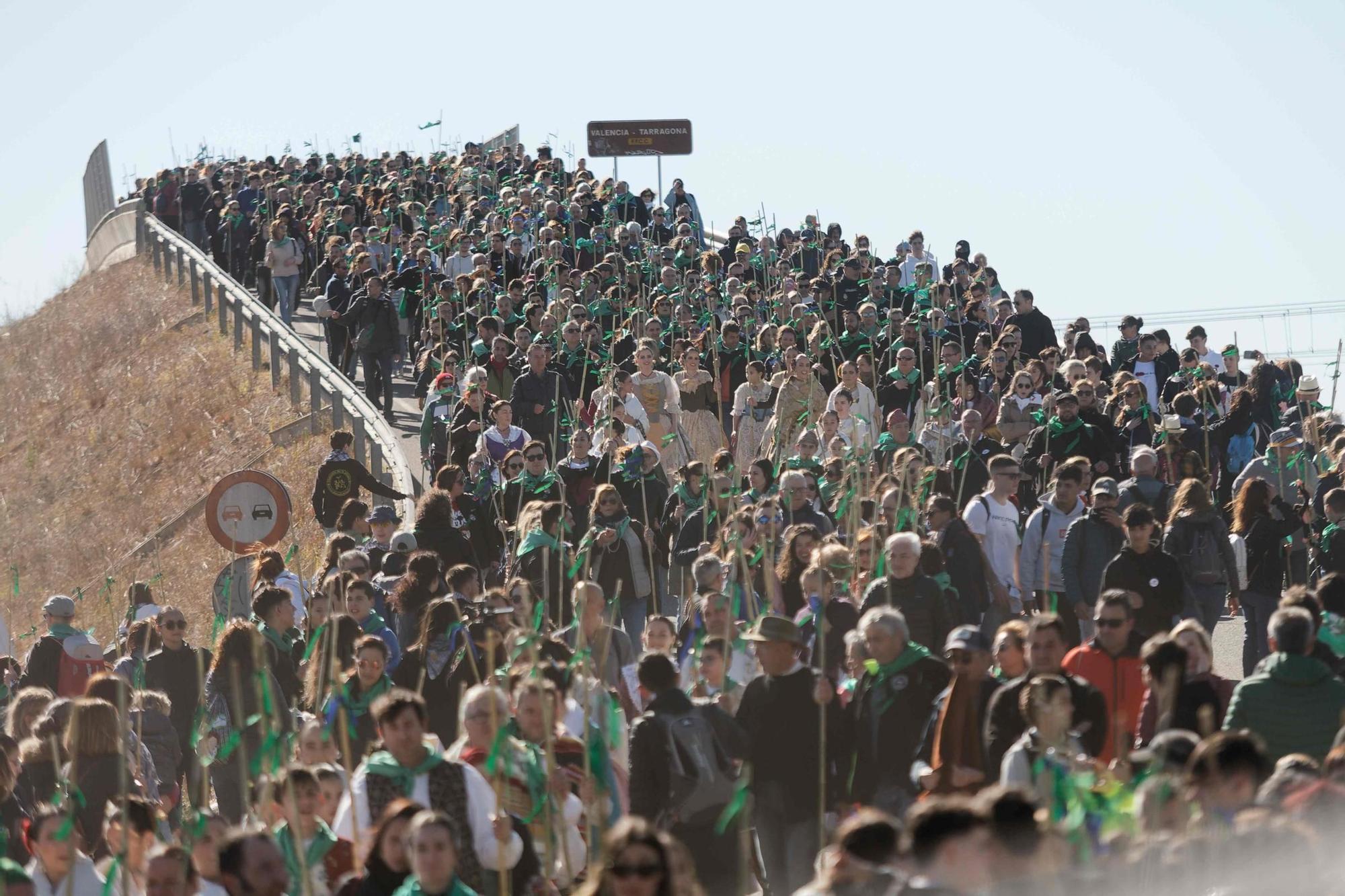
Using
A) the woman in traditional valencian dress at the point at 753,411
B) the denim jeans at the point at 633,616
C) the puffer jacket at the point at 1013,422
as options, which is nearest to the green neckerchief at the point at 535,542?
the denim jeans at the point at 633,616

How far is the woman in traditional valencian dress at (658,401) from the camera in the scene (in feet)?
61.1

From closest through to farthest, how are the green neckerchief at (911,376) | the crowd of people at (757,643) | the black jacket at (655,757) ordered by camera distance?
the crowd of people at (757,643)
the black jacket at (655,757)
the green neckerchief at (911,376)

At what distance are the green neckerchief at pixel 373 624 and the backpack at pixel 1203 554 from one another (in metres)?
4.26

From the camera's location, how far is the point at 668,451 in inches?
747

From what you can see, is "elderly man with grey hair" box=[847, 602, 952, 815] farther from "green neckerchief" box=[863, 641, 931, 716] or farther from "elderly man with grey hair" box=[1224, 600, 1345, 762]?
"elderly man with grey hair" box=[1224, 600, 1345, 762]

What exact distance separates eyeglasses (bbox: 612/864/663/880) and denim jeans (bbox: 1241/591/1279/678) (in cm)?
734

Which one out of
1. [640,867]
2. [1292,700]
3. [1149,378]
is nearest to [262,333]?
[1149,378]

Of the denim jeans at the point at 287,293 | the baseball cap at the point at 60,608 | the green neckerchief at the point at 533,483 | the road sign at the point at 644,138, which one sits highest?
the road sign at the point at 644,138

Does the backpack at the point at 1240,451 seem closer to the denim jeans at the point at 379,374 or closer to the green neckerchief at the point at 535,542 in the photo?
the green neckerchief at the point at 535,542

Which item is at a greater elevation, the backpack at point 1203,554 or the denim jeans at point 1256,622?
the backpack at point 1203,554

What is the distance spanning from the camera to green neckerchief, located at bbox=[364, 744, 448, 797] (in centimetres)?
802

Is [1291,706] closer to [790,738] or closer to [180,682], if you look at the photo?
[790,738]

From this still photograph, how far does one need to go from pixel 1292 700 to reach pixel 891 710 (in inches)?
59.3

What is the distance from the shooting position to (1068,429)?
52.3ft
